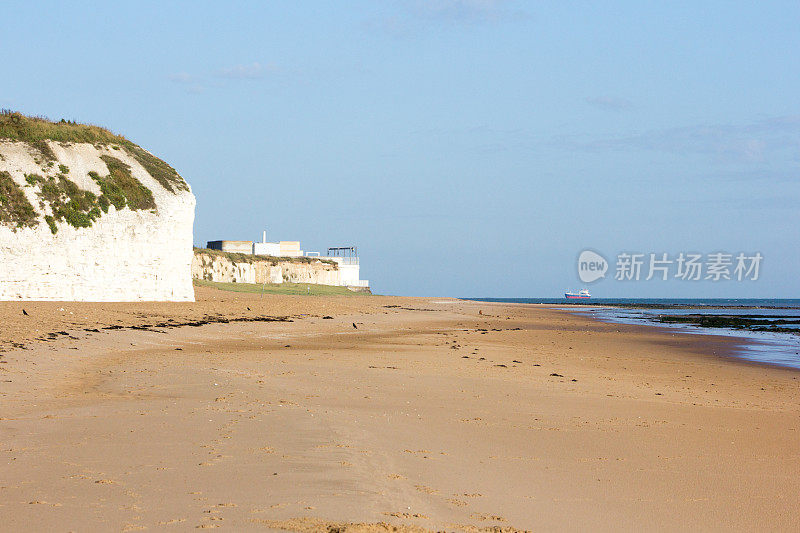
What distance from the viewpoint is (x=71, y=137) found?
36719 millimetres

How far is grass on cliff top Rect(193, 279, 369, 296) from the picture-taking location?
6032 cm

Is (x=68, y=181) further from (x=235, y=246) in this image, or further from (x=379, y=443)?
(x=235, y=246)

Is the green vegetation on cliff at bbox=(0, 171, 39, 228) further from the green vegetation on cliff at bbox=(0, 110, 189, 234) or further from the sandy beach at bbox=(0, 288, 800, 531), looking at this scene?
the sandy beach at bbox=(0, 288, 800, 531)

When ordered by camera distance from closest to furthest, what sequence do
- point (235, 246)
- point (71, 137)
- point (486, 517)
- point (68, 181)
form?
point (486, 517), point (68, 181), point (71, 137), point (235, 246)

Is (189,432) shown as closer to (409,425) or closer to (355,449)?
(355,449)

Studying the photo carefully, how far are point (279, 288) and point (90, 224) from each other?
39.1m

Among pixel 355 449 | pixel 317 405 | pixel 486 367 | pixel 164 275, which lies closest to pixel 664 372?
pixel 486 367

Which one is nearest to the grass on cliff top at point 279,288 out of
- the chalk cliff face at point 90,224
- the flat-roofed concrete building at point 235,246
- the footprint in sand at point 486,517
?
the flat-roofed concrete building at point 235,246

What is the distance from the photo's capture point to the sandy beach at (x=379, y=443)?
5.03 m

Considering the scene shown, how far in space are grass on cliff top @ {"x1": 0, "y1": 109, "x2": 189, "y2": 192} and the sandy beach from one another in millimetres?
20669

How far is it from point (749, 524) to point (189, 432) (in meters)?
5.31

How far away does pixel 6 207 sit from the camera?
30266mm

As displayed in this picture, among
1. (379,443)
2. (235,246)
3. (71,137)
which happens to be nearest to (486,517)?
(379,443)

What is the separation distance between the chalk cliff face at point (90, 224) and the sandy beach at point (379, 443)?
48.1ft
